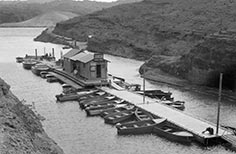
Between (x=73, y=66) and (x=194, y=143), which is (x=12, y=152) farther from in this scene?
(x=73, y=66)

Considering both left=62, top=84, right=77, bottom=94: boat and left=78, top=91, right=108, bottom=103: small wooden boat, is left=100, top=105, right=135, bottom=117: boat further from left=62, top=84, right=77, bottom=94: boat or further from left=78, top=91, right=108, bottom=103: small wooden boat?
left=62, top=84, right=77, bottom=94: boat

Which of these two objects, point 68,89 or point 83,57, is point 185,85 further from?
point 68,89

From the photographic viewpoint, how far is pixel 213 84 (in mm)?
51688

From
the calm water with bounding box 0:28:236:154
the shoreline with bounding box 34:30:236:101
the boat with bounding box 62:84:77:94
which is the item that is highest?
the boat with bounding box 62:84:77:94

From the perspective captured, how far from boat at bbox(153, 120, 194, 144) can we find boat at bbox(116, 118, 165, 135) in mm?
451

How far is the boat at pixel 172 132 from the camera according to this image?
3045 cm

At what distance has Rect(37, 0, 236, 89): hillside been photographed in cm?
5659

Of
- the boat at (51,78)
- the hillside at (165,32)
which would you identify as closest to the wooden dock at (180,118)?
the boat at (51,78)

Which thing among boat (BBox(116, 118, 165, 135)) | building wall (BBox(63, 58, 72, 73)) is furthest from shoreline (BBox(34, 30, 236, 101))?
boat (BBox(116, 118, 165, 135))

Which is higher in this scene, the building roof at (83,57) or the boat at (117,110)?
the building roof at (83,57)

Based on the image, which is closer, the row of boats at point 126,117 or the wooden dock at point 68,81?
the row of boats at point 126,117

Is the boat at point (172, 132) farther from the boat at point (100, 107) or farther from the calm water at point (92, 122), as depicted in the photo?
the boat at point (100, 107)

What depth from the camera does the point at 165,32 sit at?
90250mm

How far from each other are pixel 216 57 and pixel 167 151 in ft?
87.8
